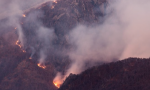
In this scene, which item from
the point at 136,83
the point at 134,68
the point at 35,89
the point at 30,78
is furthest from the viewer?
the point at 30,78

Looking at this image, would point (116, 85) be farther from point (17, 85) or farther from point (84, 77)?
point (17, 85)

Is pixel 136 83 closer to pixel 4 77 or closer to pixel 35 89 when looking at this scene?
pixel 35 89

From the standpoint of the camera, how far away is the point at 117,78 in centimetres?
9781

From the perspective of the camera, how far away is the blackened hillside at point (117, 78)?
9029cm

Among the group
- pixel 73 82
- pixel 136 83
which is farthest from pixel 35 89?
pixel 136 83

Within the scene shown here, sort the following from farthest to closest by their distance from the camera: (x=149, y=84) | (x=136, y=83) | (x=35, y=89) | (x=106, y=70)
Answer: (x=35, y=89)
(x=106, y=70)
(x=136, y=83)
(x=149, y=84)

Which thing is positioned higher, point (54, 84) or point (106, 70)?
point (54, 84)

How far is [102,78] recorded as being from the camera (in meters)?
102

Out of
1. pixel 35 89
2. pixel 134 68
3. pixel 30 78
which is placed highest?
pixel 30 78

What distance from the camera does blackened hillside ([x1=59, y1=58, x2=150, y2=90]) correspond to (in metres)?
90.3

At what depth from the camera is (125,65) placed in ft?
346

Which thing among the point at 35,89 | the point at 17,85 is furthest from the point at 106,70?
the point at 17,85

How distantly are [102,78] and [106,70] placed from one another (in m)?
7.82

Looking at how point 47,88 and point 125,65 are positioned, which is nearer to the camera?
point 125,65
